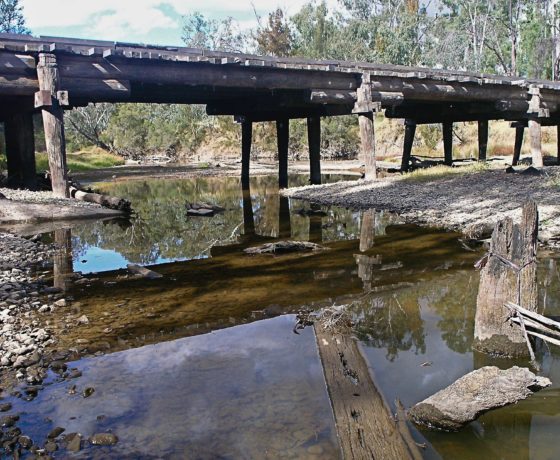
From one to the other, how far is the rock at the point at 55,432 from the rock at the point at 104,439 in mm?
241

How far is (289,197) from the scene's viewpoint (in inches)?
726

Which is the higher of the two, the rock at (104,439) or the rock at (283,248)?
the rock at (104,439)

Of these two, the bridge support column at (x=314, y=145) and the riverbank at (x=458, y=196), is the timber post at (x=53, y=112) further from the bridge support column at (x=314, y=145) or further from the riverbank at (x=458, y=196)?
the bridge support column at (x=314, y=145)

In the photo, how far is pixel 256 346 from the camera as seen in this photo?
520cm

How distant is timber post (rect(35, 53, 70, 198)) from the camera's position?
12.3m

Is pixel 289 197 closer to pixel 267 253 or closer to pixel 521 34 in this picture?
pixel 267 253

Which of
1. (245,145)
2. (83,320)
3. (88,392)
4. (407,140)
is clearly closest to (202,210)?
(245,145)

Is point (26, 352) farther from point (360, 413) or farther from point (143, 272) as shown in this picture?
point (143, 272)

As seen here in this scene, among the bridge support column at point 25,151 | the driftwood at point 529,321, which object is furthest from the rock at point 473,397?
the bridge support column at point 25,151

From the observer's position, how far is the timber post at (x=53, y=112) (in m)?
12.3

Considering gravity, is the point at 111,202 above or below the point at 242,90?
below

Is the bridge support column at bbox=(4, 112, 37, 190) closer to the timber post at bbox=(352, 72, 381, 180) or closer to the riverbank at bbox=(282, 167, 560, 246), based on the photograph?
the riverbank at bbox=(282, 167, 560, 246)

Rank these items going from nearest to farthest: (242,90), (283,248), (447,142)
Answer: (283,248) < (242,90) < (447,142)

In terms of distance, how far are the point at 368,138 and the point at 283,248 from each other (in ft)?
29.1
